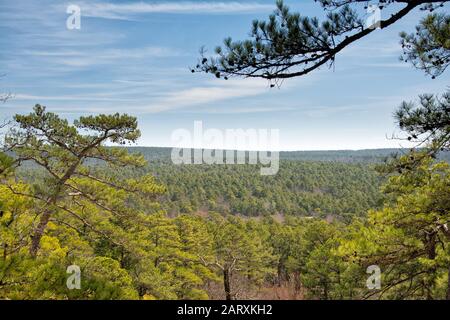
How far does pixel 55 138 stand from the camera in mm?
10188

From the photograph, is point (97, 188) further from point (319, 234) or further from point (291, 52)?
point (319, 234)

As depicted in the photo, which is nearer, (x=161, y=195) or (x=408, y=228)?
(x=408, y=228)

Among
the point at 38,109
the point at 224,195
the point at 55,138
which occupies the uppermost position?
the point at 38,109

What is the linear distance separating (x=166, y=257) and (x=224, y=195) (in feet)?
266

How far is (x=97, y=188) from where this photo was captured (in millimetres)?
10938

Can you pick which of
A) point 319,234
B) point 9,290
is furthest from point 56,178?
point 319,234

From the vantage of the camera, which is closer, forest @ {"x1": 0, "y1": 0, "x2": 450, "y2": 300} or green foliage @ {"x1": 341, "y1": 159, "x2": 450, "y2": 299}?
forest @ {"x1": 0, "y1": 0, "x2": 450, "y2": 300}

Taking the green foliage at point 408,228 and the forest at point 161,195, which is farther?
the green foliage at point 408,228

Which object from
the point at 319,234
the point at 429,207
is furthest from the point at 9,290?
the point at 319,234

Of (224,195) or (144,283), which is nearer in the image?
(144,283)
